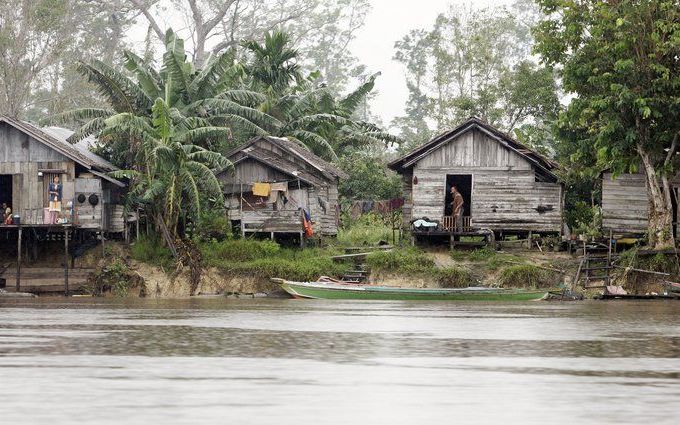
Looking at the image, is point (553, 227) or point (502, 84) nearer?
point (553, 227)

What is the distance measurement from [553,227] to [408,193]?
18.8 feet

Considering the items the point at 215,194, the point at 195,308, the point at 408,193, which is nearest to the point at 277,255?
the point at 215,194

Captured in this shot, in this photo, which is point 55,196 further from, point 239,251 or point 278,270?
point 278,270

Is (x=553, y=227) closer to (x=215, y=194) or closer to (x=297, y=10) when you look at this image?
(x=215, y=194)

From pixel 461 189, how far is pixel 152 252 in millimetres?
12348

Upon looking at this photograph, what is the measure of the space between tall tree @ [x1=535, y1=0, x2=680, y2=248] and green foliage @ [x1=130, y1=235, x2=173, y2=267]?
572 inches

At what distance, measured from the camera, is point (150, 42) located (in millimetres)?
75312

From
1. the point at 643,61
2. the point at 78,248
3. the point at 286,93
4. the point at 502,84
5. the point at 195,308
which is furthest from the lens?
the point at 502,84

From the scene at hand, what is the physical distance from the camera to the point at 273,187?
42.0m

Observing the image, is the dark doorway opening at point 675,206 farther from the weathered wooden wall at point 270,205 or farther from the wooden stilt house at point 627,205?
the weathered wooden wall at point 270,205

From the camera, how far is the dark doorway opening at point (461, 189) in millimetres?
43547

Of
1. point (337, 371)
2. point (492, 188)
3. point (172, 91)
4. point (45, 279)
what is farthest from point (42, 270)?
point (337, 371)

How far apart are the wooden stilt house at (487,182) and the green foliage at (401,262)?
7.11ft

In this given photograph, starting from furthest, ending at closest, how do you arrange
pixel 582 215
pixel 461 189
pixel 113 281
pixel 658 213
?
pixel 461 189, pixel 582 215, pixel 113 281, pixel 658 213
